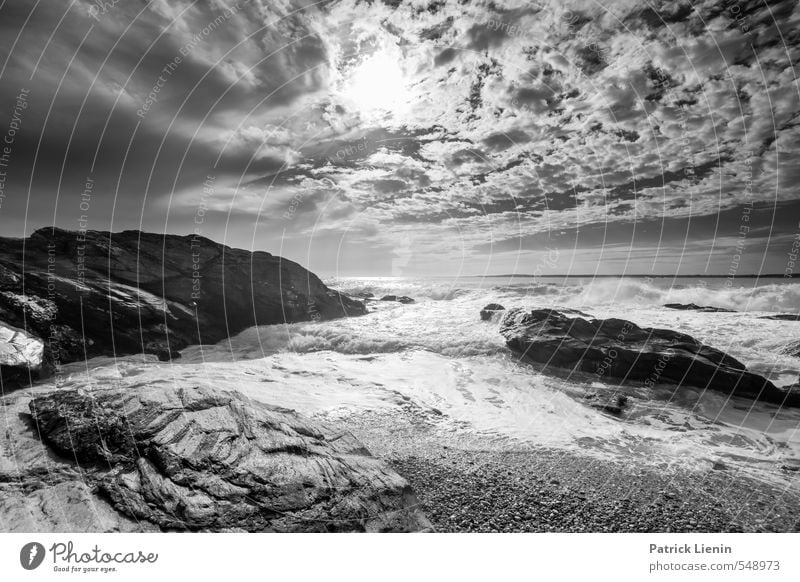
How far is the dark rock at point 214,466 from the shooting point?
4289 millimetres

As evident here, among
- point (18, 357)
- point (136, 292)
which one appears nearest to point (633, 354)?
point (18, 357)

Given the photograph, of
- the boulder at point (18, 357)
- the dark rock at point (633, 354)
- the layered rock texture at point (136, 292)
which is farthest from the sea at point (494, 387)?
the layered rock texture at point (136, 292)

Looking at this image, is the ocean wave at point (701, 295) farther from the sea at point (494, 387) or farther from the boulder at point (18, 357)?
the boulder at point (18, 357)

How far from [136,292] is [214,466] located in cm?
1448

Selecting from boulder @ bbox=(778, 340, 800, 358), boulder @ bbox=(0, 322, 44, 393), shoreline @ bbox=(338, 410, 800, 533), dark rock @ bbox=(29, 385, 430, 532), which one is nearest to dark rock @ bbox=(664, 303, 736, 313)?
boulder @ bbox=(778, 340, 800, 358)

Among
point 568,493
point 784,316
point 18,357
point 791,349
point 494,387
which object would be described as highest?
point 18,357

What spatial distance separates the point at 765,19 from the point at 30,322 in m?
23.6

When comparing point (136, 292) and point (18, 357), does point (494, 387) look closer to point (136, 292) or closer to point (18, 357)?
point (18, 357)

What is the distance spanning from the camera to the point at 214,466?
4.67 m

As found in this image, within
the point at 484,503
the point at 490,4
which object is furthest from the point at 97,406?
the point at 490,4

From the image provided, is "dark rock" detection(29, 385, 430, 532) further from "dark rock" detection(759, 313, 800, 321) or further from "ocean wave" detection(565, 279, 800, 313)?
"ocean wave" detection(565, 279, 800, 313)

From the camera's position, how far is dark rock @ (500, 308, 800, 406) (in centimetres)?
1066

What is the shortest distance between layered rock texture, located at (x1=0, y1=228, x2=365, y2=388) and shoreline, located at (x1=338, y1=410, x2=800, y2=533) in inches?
480
